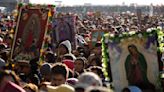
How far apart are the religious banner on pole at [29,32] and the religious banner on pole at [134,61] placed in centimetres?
236

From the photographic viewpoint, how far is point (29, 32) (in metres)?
9.83

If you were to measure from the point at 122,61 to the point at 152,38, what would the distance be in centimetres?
49

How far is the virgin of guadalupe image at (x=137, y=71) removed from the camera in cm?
721

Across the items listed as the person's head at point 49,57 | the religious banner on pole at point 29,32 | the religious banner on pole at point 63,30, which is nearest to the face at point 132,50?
the religious banner on pole at point 29,32

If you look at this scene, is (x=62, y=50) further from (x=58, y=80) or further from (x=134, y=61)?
(x=58, y=80)

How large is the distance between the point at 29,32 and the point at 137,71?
10.2 feet

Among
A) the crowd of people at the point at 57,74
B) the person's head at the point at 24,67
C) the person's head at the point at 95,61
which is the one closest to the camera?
the crowd of people at the point at 57,74

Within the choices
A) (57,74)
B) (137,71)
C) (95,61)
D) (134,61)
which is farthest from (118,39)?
(95,61)

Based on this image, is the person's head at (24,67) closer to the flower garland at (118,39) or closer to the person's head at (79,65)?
the person's head at (79,65)

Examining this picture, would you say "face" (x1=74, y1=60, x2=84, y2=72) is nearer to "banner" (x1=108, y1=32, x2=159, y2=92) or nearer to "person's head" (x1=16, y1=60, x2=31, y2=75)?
"person's head" (x1=16, y1=60, x2=31, y2=75)

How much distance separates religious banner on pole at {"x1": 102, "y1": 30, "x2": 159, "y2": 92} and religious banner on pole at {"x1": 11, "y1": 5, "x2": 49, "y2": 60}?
2.36m

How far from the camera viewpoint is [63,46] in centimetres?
1109

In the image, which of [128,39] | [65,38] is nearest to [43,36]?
[128,39]

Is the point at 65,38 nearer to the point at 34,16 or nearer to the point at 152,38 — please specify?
the point at 34,16
